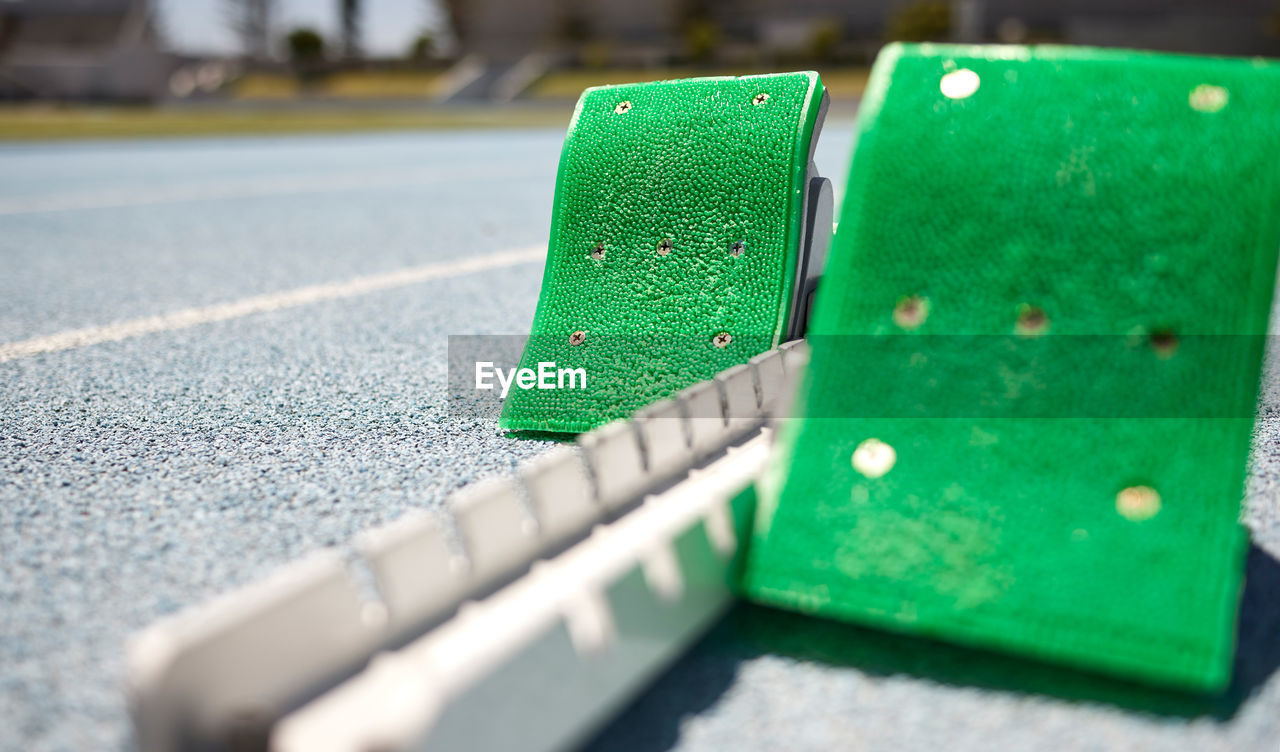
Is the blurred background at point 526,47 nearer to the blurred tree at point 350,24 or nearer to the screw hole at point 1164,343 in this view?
the blurred tree at point 350,24

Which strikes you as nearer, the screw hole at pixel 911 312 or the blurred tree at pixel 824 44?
the screw hole at pixel 911 312

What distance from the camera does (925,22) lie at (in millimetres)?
35688

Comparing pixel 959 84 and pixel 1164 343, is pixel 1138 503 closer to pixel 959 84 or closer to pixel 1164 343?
pixel 1164 343

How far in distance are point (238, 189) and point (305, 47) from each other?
44958mm

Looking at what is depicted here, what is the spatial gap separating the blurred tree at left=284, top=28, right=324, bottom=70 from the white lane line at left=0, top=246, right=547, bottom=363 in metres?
48.0

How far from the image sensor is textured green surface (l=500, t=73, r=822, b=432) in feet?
5.76

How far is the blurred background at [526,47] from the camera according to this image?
3212 centimetres

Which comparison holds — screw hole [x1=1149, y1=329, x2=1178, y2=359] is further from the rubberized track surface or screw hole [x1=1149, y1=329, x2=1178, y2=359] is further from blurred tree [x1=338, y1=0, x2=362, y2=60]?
blurred tree [x1=338, y1=0, x2=362, y2=60]

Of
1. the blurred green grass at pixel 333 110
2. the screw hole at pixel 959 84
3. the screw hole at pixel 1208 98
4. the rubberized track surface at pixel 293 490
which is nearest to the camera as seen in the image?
the rubberized track surface at pixel 293 490

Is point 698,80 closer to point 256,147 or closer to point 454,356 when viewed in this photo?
point 454,356

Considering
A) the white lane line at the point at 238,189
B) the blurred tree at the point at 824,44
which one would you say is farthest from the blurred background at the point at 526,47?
the white lane line at the point at 238,189

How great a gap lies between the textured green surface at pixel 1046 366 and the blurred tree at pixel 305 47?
51.2 metres

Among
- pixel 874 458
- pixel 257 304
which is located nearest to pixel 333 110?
pixel 257 304

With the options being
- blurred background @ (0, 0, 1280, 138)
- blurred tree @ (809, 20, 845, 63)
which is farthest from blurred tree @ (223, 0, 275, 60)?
blurred tree @ (809, 20, 845, 63)
